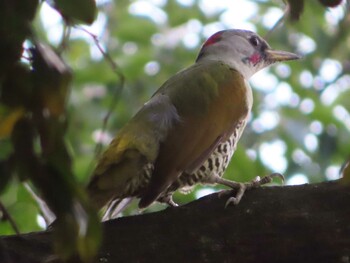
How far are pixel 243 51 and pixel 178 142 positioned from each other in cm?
147

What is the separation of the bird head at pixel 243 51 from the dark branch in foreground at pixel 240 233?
6.62 feet

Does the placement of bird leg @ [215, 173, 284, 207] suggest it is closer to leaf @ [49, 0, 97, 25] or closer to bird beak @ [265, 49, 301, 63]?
bird beak @ [265, 49, 301, 63]

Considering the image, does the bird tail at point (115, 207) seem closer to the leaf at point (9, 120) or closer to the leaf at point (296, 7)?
the leaf at point (296, 7)

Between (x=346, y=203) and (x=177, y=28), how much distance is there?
441cm

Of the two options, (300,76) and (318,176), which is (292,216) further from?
(300,76)

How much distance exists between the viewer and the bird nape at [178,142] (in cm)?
354

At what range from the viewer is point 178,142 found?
3725mm

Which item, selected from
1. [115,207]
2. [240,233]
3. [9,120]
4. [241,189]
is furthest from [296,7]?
[115,207]

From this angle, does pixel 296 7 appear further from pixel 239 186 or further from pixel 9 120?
pixel 239 186

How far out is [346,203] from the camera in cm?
294

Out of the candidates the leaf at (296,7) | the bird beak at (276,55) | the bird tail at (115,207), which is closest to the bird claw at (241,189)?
the bird tail at (115,207)

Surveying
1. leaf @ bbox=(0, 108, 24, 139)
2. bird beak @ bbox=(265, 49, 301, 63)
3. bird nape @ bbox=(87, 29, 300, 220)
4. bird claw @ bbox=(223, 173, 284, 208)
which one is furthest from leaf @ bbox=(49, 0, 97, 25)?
bird beak @ bbox=(265, 49, 301, 63)

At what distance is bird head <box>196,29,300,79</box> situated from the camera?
5.00m

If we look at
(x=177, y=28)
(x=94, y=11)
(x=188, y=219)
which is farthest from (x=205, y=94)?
(x=177, y=28)
